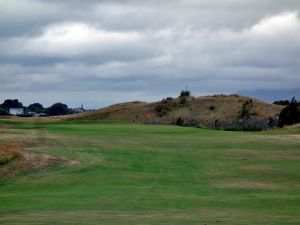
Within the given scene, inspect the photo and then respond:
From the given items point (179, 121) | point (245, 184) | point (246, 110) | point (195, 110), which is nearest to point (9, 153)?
point (245, 184)

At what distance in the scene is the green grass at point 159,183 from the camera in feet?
76.6

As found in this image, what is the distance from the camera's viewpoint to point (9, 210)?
26.1m

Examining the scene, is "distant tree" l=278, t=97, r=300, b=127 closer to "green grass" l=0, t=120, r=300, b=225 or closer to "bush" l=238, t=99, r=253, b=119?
"bush" l=238, t=99, r=253, b=119

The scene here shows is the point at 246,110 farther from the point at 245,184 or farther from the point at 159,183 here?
the point at 159,183

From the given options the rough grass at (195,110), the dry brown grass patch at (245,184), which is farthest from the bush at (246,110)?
the dry brown grass patch at (245,184)

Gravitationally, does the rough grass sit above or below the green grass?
above

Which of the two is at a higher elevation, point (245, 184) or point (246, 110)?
point (246, 110)

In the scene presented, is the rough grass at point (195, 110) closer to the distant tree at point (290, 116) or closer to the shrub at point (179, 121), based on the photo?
the shrub at point (179, 121)

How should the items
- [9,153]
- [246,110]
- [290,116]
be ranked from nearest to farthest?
[9,153] → [290,116] → [246,110]

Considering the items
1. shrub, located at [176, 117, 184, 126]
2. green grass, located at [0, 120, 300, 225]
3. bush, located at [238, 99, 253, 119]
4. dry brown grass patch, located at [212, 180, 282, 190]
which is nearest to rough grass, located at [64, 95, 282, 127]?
bush, located at [238, 99, 253, 119]

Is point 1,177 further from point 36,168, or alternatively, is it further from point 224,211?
point 224,211

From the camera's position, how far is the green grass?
23.4 meters

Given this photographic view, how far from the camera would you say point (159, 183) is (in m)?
35.2

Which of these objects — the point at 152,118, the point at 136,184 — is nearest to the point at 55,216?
the point at 136,184
